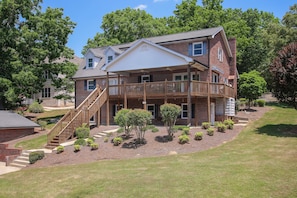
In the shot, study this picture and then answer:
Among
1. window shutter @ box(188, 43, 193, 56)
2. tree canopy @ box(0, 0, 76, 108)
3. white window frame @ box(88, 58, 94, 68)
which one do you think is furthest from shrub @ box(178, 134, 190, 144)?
tree canopy @ box(0, 0, 76, 108)

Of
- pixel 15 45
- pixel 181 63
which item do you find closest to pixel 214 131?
pixel 181 63

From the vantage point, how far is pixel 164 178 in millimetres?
10445

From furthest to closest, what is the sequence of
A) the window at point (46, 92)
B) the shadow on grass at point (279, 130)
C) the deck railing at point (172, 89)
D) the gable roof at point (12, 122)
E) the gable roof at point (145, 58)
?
1. the window at point (46, 92)
2. the gable roof at point (12, 122)
3. the gable roof at point (145, 58)
4. the deck railing at point (172, 89)
5. the shadow on grass at point (279, 130)

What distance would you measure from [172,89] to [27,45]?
1941cm

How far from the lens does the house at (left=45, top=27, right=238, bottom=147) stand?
22312mm

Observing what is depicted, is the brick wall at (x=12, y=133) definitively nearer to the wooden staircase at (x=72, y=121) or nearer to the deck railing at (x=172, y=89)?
the wooden staircase at (x=72, y=121)

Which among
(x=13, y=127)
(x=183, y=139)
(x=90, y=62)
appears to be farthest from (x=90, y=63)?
(x=183, y=139)

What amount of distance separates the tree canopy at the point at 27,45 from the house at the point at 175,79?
896 cm

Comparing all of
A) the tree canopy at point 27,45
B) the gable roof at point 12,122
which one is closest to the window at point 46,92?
the tree canopy at point 27,45

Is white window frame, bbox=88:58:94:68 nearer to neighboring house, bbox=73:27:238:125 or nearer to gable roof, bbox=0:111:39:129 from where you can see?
neighboring house, bbox=73:27:238:125

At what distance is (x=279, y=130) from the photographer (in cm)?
1975

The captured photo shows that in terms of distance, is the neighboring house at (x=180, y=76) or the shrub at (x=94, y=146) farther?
the neighboring house at (x=180, y=76)

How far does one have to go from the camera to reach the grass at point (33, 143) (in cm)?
2070

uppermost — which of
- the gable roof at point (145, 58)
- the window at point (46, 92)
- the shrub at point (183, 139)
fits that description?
the gable roof at point (145, 58)
